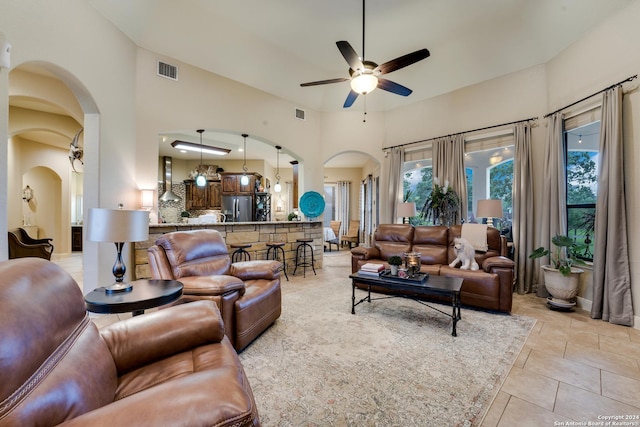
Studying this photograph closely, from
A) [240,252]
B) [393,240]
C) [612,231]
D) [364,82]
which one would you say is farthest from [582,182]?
[240,252]

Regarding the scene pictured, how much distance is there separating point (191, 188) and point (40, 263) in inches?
330

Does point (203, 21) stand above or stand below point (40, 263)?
above

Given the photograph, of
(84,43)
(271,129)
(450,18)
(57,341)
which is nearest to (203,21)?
(84,43)

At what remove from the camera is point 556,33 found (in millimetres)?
3752

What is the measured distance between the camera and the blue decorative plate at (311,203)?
19.3 feet

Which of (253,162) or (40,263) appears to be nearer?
(40,263)

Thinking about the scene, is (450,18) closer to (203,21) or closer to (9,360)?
(203,21)

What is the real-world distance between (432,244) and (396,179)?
192 cm

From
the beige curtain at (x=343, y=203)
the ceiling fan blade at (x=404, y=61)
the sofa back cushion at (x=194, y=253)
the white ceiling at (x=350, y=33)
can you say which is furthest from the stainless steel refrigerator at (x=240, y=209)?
the ceiling fan blade at (x=404, y=61)

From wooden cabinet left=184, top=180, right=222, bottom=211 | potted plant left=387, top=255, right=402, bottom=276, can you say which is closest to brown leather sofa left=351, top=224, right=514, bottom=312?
potted plant left=387, top=255, right=402, bottom=276

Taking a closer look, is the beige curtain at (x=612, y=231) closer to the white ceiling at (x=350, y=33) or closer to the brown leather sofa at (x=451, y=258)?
the brown leather sofa at (x=451, y=258)

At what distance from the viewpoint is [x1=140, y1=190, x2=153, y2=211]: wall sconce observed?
13.2 ft

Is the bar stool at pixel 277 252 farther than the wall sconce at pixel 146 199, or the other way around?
the bar stool at pixel 277 252

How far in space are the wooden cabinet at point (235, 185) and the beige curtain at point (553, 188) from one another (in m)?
7.10
